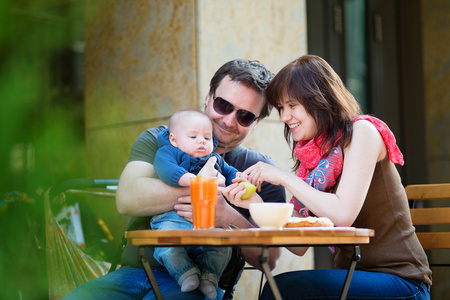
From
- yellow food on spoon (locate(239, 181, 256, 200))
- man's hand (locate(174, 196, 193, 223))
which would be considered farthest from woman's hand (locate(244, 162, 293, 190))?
man's hand (locate(174, 196, 193, 223))

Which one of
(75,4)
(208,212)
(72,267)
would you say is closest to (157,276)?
(72,267)

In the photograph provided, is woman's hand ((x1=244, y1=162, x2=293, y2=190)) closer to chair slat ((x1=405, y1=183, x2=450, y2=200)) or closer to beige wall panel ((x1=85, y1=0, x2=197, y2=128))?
chair slat ((x1=405, y1=183, x2=450, y2=200))

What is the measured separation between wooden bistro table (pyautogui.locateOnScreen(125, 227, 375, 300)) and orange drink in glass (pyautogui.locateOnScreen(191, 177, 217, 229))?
17 cm

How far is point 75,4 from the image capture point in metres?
0.75

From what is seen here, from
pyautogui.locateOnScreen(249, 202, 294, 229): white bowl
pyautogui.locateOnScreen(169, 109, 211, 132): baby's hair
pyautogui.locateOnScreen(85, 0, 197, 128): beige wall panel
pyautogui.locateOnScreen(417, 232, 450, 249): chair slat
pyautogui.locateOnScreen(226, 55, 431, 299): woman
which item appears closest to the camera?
pyautogui.locateOnScreen(249, 202, 294, 229): white bowl

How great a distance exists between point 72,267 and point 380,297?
1.09 m

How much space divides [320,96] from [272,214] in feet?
2.02

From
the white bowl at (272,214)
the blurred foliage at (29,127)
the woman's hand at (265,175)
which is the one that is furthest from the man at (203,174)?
the blurred foliage at (29,127)

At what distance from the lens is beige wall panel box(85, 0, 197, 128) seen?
336cm

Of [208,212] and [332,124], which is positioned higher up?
[332,124]

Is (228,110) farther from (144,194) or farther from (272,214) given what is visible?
(272,214)

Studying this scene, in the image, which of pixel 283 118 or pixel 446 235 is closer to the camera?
pixel 283 118

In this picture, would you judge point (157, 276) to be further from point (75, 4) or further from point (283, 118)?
point (75, 4)

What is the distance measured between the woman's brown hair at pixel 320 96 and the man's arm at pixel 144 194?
50 centimetres
